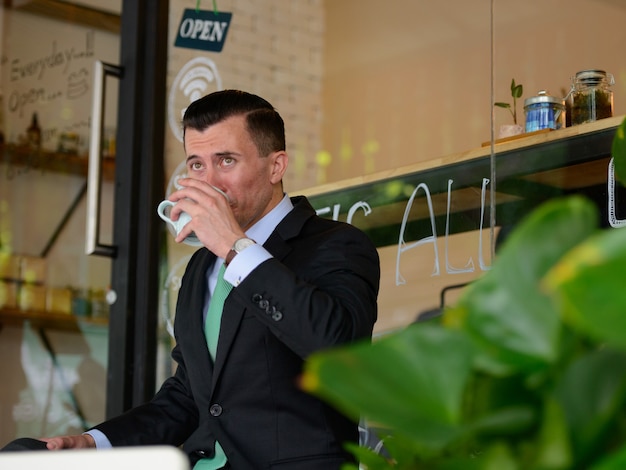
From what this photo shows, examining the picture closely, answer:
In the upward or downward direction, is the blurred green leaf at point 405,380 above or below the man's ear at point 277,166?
below

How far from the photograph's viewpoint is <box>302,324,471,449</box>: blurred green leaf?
386 mm

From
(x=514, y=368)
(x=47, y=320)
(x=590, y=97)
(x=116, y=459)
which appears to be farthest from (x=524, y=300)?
(x=47, y=320)

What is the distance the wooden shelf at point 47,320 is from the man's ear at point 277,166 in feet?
6.59

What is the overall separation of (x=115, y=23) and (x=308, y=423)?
2487mm

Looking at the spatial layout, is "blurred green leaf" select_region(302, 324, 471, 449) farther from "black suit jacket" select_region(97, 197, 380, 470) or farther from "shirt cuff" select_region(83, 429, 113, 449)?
"shirt cuff" select_region(83, 429, 113, 449)

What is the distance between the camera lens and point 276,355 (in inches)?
70.1

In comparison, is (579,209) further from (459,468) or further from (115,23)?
(115,23)

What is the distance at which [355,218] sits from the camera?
10.2 feet

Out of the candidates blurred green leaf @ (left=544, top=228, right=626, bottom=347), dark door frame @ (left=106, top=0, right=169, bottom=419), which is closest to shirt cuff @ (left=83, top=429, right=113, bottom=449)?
blurred green leaf @ (left=544, top=228, right=626, bottom=347)

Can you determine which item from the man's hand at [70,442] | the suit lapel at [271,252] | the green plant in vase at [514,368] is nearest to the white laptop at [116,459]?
the green plant in vase at [514,368]

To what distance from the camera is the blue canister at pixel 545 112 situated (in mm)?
2641

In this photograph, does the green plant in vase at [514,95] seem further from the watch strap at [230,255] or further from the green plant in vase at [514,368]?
the green plant in vase at [514,368]

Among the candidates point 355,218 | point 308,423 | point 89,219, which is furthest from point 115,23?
point 308,423

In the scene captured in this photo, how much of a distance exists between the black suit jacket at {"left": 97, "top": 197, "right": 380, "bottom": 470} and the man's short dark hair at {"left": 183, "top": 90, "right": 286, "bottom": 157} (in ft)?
0.76
